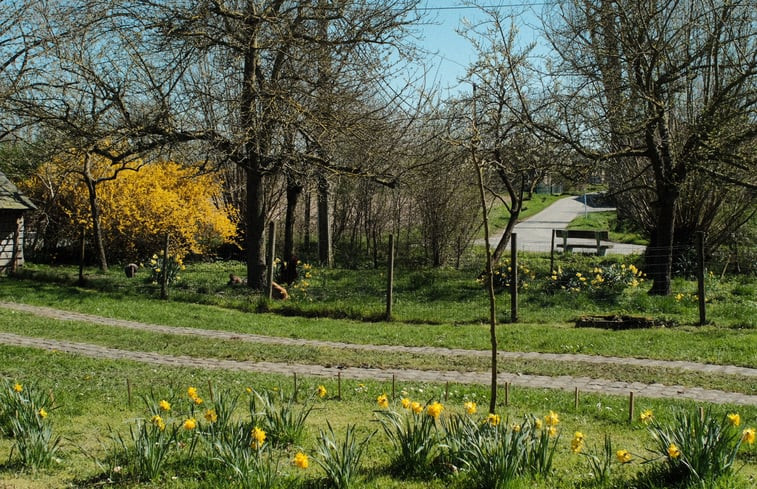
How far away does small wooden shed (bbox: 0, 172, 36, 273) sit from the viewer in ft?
69.1

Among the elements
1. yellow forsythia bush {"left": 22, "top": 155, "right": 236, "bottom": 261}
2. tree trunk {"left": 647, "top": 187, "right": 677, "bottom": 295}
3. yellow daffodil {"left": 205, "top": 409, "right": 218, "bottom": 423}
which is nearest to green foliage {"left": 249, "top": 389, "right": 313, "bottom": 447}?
yellow daffodil {"left": 205, "top": 409, "right": 218, "bottom": 423}

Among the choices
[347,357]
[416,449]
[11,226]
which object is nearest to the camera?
[416,449]

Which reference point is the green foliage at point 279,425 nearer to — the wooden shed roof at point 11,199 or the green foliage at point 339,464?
the green foliage at point 339,464

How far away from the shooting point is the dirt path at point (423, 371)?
340 inches

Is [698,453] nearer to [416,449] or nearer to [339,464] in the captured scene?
[416,449]

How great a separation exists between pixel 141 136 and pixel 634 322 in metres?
11.2

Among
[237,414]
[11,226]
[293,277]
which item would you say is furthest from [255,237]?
[237,414]

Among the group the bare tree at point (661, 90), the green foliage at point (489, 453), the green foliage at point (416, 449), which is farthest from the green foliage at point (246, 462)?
the bare tree at point (661, 90)

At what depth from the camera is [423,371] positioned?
9.93 m

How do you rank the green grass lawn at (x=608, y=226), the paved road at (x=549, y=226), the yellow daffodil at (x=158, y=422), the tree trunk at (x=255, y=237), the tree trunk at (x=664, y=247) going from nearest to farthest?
the yellow daffodil at (x=158, y=422) < the tree trunk at (x=664, y=247) < the tree trunk at (x=255, y=237) < the paved road at (x=549, y=226) < the green grass lawn at (x=608, y=226)

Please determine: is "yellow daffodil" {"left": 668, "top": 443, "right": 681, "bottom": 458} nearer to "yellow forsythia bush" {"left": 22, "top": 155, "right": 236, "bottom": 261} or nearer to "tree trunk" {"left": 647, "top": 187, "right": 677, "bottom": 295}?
"tree trunk" {"left": 647, "top": 187, "right": 677, "bottom": 295}

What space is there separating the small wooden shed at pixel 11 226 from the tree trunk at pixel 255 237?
8.12m

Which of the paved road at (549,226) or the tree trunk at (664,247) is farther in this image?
the paved road at (549,226)

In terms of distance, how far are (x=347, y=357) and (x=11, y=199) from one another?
15.2 m
